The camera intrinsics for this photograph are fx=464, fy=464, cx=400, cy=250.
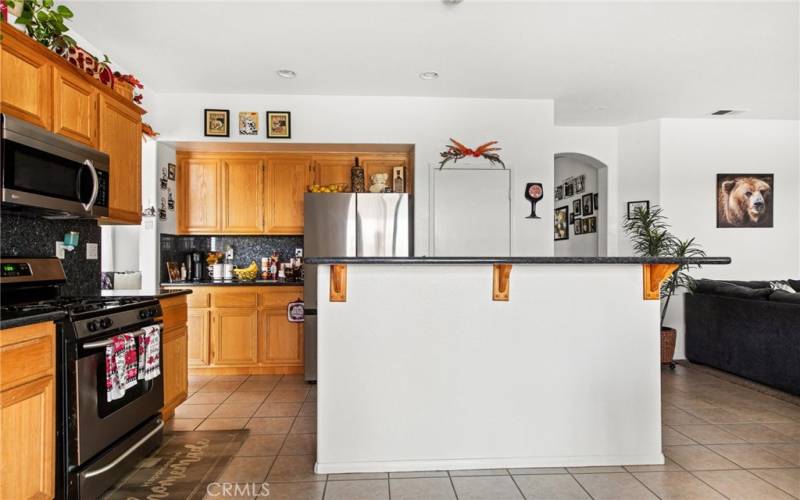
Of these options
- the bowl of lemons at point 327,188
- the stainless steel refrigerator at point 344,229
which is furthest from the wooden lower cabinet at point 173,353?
the bowl of lemons at point 327,188

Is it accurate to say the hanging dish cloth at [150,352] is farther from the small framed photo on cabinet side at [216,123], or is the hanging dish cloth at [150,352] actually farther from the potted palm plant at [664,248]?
the potted palm plant at [664,248]

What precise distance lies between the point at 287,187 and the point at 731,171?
15.8 feet

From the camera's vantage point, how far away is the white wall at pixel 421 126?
4227 mm

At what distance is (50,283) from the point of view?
2.62 meters

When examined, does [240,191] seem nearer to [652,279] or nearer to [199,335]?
[199,335]

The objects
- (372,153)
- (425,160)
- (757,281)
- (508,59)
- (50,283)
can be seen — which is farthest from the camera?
(757,281)

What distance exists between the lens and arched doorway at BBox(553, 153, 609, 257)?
560 cm

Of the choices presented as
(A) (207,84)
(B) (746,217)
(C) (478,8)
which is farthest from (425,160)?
(B) (746,217)

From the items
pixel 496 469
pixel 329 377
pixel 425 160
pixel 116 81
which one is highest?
pixel 116 81

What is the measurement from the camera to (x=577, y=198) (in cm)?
634

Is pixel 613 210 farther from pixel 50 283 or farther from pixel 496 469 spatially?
pixel 50 283

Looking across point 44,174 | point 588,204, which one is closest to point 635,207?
point 588,204

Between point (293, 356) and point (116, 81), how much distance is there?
8.89 ft

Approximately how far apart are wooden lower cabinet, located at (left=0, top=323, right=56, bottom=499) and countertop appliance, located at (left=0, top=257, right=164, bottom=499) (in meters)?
0.05
